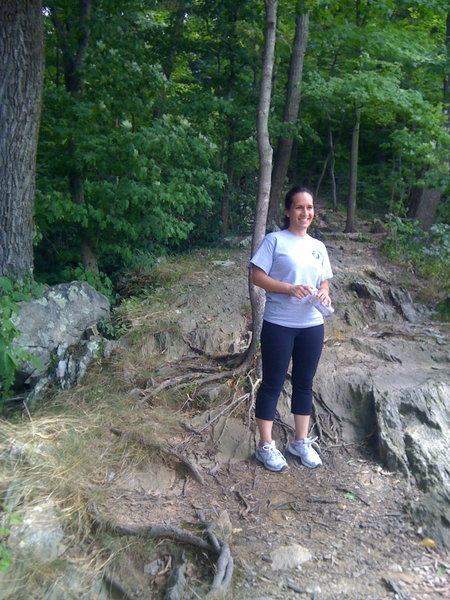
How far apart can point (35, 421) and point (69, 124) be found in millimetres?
4124

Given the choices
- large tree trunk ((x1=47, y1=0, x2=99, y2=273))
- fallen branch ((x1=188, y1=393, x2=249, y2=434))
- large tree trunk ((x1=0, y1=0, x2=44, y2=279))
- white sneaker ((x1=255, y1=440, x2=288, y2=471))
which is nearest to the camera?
white sneaker ((x1=255, y1=440, x2=288, y2=471))

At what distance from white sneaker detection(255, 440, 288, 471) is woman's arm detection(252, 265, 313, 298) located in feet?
3.81

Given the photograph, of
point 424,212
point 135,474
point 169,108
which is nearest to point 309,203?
point 135,474

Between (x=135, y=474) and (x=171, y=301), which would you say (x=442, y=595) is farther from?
(x=171, y=301)

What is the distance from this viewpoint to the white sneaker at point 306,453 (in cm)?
429

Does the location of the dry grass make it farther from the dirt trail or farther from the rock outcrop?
the rock outcrop

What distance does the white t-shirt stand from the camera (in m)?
3.97

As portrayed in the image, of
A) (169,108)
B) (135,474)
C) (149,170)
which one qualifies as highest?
(169,108)

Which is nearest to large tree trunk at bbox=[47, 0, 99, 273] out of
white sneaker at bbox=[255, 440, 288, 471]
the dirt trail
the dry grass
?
the dry grass

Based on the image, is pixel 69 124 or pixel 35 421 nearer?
pixel 35 421

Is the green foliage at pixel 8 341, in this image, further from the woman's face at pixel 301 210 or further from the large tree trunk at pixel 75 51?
the woman's face at pixel 301 210

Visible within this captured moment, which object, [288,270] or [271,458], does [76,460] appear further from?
[288,270]

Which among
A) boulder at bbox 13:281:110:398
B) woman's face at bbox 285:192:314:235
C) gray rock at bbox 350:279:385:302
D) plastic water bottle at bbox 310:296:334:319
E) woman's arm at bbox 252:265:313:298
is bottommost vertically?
boulder at bbox 13:281:110:398

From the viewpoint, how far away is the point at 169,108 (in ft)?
27.2
